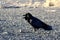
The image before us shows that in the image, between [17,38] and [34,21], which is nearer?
[17,38]

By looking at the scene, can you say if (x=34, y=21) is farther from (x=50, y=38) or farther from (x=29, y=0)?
(x=29, y=0)

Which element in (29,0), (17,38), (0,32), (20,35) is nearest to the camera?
(17,38)

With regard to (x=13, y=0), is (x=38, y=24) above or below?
above

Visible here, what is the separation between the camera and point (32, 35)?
41.4 feet

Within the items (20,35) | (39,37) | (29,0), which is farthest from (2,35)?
(29,0)

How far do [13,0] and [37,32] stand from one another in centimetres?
2938

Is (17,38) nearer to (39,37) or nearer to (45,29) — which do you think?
(39,37)

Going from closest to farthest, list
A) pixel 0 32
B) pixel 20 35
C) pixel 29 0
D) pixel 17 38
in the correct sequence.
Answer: pixel 17 38
pixel 20 35
pixel 0 32
pixel 29 0

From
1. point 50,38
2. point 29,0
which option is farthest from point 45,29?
point 29,0

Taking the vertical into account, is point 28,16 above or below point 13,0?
above

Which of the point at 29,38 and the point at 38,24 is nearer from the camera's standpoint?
the point at 29,38

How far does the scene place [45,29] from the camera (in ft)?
43.2

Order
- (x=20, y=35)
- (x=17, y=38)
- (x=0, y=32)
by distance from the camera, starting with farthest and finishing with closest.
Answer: (x=0, y=32), (x=20, y=35), (x=17, y=38)

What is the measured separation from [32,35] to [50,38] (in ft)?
3.14
